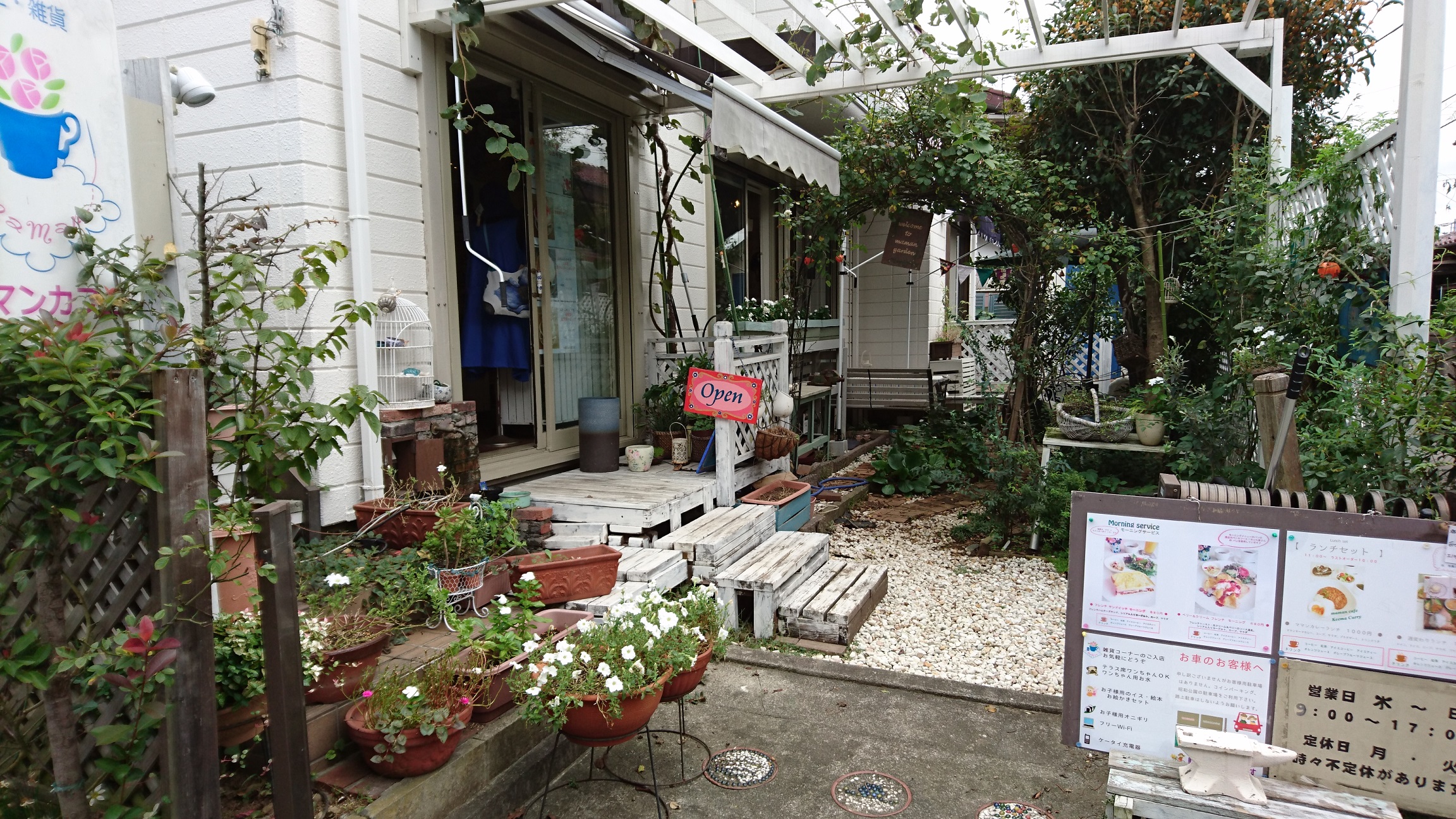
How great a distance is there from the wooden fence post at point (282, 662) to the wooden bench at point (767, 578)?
8.16 ft

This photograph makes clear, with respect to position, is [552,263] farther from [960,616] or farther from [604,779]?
[604,779]

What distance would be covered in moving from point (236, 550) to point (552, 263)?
3215 millimetres

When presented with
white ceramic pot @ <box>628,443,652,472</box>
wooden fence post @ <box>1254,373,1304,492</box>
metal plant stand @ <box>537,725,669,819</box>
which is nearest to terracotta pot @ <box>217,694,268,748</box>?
metal plant stand @ <box>537,725,669,819</box>

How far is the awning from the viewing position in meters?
4.65

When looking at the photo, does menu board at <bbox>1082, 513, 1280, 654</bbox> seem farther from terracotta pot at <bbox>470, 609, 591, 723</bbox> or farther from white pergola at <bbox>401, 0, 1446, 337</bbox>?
white pergola at <bbox>401, 0, 1446, 337</bbox>

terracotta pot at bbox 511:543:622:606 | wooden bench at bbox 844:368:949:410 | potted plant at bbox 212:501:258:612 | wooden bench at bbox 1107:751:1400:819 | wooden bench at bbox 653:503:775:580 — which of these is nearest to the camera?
potted plant at bbox 212:501:258:612

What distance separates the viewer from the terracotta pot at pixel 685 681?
2.74 meters

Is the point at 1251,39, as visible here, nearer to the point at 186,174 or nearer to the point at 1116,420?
the point at 1116,420

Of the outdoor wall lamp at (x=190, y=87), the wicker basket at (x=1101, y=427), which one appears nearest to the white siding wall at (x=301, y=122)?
the outdoor wall lamp at (x=190, y=87)

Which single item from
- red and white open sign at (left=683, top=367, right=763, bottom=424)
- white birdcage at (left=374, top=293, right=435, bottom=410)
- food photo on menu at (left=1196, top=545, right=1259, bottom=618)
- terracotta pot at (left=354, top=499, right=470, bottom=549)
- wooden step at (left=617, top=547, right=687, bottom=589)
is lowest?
wooden step at (left=617, top=547, right=687, bottom=589)

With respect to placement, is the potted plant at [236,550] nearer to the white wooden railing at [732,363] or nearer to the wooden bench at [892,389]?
the white wooden railing at [732,363]

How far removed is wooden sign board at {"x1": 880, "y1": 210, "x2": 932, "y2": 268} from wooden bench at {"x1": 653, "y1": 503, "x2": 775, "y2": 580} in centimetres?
326

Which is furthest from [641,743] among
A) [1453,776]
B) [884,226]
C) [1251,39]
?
[884,226]

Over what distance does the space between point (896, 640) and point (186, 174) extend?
4273 mm
